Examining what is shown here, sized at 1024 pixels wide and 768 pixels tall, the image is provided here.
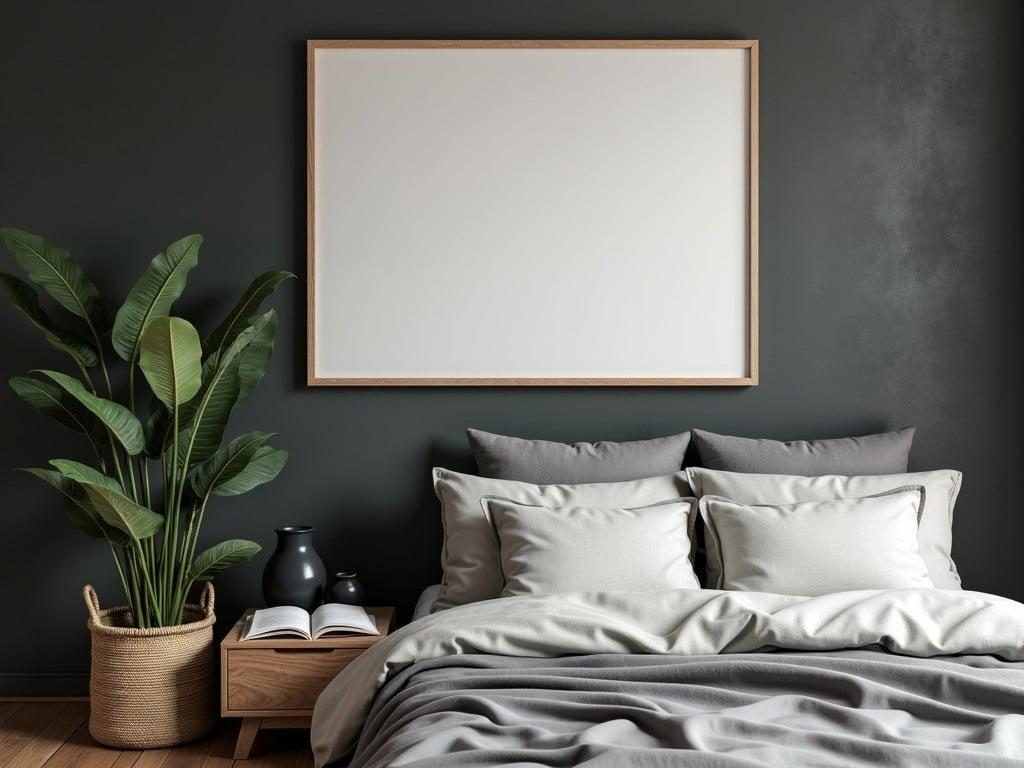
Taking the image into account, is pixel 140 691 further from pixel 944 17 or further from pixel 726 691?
pixel 944 17

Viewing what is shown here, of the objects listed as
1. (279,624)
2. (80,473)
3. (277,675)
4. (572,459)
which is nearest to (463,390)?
(572,459)

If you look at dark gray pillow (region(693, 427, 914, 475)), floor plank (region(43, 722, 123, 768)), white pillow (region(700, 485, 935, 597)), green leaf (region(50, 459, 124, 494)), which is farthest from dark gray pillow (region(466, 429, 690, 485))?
floor plank (region(43, 722, 123, 768))

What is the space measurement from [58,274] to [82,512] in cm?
77

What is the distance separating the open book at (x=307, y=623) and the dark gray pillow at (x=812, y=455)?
1296 mm

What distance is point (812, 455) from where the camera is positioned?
3.25 metres

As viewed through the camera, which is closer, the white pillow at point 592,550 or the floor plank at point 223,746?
the white pillow at point 592,550

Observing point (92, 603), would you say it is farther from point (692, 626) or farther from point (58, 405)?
point (692, 626)

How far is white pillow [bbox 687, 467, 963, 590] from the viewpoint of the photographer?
3.04 meters

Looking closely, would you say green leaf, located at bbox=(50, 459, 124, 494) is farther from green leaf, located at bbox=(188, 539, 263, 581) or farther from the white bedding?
the white bedding

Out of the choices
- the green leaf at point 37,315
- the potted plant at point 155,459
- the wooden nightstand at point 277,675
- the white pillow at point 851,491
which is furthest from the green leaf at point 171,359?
the white pillow at point 851,491

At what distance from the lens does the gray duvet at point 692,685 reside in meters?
1.76

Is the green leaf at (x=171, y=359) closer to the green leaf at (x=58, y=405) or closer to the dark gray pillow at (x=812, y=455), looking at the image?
the green leaf at (x=58, y=405)

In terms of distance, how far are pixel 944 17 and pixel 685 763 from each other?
300cm

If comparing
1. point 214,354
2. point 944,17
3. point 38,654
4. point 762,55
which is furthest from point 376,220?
point 944,17
